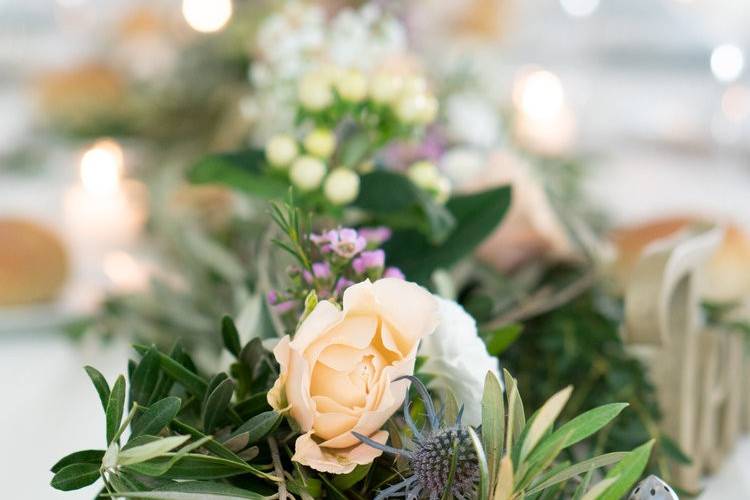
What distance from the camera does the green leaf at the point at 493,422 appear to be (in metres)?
0.22

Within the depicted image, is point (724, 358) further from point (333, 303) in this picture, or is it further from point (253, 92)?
point (253, 92)

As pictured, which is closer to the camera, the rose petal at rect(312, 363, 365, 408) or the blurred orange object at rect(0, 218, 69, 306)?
the rose petal at rect(312, 363, 365, 408)

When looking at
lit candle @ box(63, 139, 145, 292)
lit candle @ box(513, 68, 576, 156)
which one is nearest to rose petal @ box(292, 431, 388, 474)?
lit candle @ box(63, 139, 145, 292)

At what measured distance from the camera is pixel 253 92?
3.27ft

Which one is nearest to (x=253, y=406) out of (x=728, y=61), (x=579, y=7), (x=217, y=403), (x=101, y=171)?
(x=217, y=403)

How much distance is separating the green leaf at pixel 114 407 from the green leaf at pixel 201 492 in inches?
0.8

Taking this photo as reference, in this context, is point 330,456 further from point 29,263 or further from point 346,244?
point 29,263

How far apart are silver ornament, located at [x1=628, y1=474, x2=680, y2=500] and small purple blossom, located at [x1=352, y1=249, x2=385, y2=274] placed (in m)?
0.12

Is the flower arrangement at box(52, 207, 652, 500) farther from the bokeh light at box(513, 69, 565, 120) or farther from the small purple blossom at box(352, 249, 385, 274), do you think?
the bokeh light at box(513, 69, 565, 120)

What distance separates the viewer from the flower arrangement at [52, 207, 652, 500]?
0.21 m

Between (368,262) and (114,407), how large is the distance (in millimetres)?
105

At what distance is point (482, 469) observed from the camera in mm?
196

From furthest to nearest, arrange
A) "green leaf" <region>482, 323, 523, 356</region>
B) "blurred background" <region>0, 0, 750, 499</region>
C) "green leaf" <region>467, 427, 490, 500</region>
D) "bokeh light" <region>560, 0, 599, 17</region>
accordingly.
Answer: "bokeh light" <region>560, 0, 599, 17</region> < "blurred background" <region>0, 0, 750, 499</region> < "green leaf" <region>482, 323, 523, 356</region> < "green leaf" <region>467, 427, 490, 500</region>

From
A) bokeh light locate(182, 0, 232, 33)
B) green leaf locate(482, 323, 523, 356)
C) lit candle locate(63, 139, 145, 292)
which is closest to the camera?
green leaf locate(482, 323, 523, 356)
